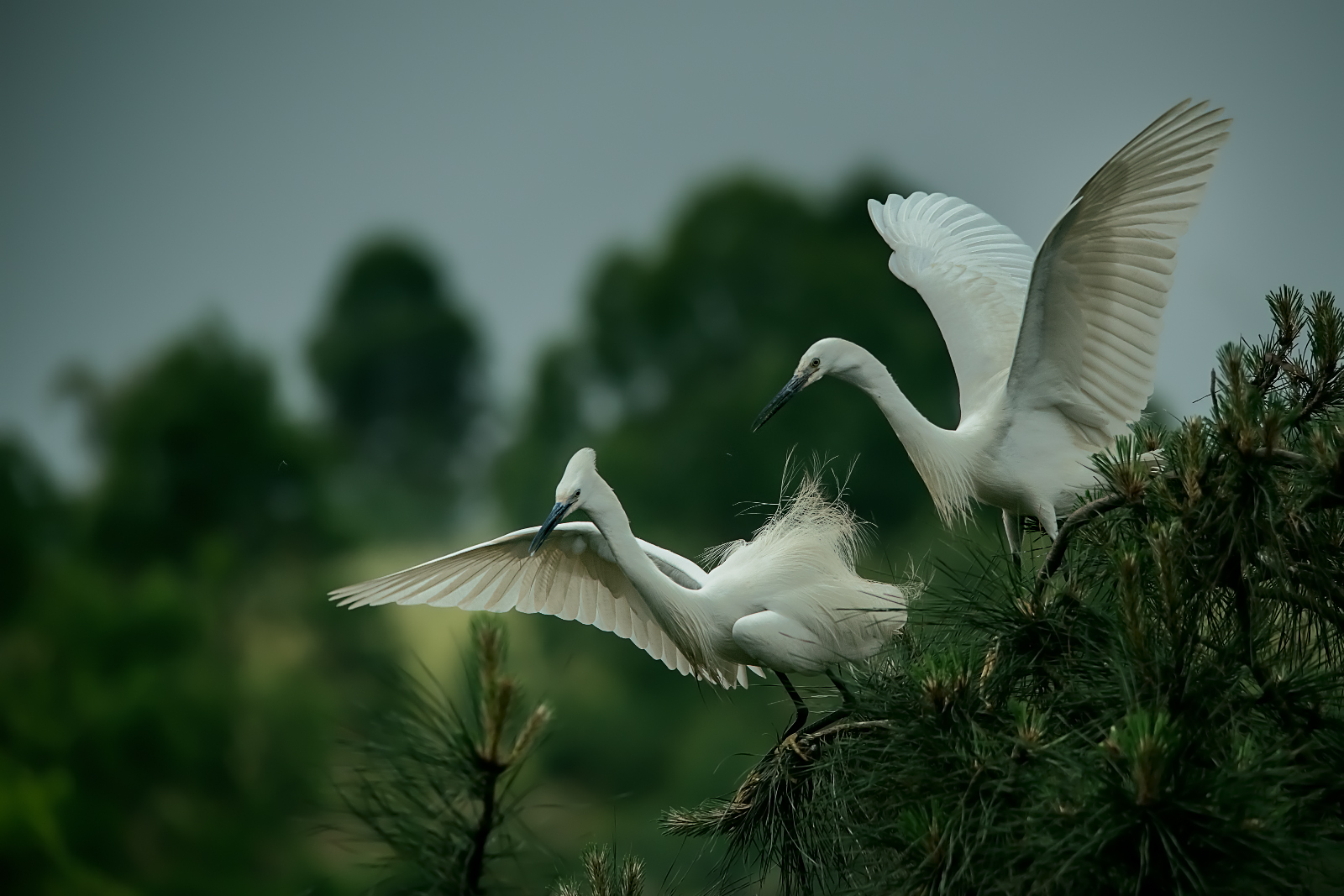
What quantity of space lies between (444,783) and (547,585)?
81.7 inches

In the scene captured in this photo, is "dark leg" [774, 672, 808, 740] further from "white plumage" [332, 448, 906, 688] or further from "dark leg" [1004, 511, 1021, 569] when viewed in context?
"dark leg" [1004, 511, 1021, 569]

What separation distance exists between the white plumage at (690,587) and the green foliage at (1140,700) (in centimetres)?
62

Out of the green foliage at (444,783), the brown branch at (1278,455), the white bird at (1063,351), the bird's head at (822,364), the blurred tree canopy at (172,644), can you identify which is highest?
the blurred tree canopy at (172,644)

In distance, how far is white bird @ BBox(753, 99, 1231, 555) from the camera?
290 centimetres

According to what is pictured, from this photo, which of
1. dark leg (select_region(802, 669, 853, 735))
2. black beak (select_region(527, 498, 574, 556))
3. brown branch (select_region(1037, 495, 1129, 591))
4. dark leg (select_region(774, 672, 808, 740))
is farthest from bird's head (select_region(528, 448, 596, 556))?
brown branch (select_region(1037, 495, 1129, 591))

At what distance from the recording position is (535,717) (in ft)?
4.56

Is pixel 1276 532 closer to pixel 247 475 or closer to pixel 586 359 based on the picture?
pixel 247 475

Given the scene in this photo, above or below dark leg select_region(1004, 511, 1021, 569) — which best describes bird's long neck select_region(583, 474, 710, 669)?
below

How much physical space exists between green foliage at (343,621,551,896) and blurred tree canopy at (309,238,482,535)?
23523 millimetres

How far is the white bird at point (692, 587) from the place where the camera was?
9.23 feet

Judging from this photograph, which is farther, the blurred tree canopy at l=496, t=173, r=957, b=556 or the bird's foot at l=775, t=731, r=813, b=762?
the blurred tree canopy at l=496, t=173, r=957, b=556

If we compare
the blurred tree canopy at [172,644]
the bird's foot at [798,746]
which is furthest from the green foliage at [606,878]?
the blurred tree canopy at [172,644]

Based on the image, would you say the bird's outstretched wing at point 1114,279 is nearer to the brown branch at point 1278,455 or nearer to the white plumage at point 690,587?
the white plumage at point 690,587

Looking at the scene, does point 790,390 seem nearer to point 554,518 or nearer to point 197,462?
point 554,518
